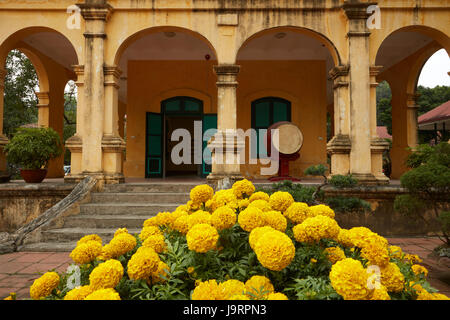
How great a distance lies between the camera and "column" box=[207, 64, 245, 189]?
247 inches

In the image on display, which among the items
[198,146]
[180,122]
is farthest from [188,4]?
[180,122]

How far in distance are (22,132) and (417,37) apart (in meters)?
10.7

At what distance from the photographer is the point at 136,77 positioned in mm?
9820

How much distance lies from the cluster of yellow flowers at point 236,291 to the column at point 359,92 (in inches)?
222

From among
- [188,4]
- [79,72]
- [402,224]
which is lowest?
[402,224]

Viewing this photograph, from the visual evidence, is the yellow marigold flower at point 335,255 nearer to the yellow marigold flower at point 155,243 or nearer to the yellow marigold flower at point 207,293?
the yellow marigold flower at point 207,293

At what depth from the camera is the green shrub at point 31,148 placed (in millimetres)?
6086

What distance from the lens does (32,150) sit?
6.06 metres

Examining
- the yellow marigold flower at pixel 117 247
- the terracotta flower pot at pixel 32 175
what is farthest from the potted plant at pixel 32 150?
the yellow marigold flower at pixel 117 247

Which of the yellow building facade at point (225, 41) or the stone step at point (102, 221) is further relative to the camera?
the yellow building facade at point (225, 41)

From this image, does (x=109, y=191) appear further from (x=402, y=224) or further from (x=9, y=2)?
(x=402, y=224)

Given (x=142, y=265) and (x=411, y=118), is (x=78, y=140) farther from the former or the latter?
(x=411, y=118)

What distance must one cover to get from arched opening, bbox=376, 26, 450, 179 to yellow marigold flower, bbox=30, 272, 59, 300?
939 centimetres

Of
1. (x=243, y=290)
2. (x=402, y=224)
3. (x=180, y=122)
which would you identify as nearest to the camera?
(x=243, y=290)
